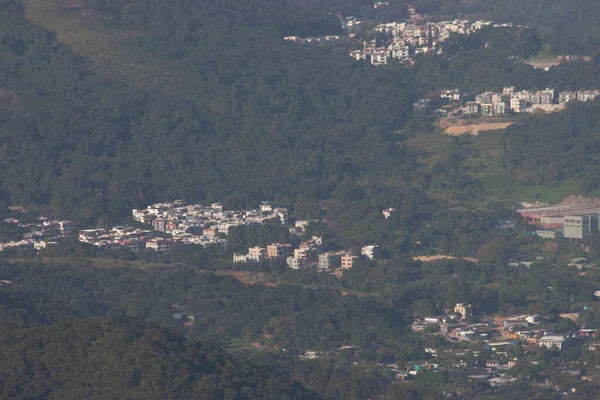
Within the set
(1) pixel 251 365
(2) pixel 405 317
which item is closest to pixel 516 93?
(2) pixel 405 317

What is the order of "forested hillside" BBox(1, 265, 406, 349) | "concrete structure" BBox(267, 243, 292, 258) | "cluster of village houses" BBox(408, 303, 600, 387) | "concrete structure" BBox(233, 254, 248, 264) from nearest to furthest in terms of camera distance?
"cluster of village houses" BBox(408, 303, 600, 387), "forested hillside" BBox(1, 265, 406, 349), "concrete structure" BBox(233, 254, 248, 264), "concrete structure" BBox(267, 243, 292, 258)

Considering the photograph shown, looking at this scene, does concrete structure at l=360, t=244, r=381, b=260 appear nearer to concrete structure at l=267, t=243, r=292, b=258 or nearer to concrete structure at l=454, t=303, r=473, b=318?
concrete structure at l=267, t=243, r=292, b=258

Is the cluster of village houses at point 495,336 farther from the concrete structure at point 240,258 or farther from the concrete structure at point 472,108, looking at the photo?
the concrete structure at point 472,108

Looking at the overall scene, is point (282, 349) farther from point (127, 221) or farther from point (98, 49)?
point (98, 49)

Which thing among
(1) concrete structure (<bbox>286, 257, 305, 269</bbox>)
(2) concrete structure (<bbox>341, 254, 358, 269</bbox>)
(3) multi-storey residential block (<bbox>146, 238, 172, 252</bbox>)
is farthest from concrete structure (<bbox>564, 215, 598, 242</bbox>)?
(3) multi-storey residential block (<bbox>146, 238, 172, 252</bbox>)

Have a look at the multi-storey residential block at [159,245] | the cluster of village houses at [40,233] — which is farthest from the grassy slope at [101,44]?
the multi-storey residential block at [159,245]

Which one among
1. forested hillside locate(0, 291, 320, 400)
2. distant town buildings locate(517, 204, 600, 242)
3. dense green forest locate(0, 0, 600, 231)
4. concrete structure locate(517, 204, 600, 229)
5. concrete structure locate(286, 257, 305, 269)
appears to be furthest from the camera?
dense green forest locate(0, 0, 600, 231)
